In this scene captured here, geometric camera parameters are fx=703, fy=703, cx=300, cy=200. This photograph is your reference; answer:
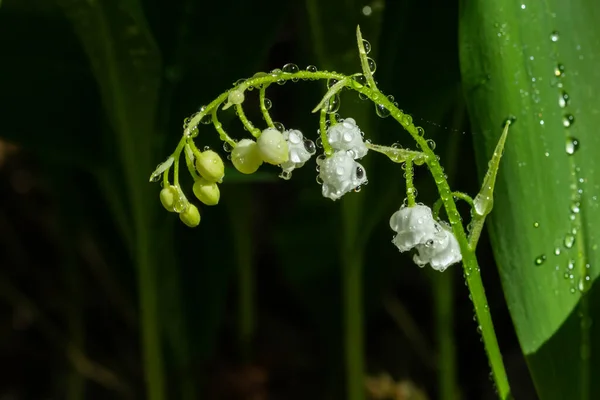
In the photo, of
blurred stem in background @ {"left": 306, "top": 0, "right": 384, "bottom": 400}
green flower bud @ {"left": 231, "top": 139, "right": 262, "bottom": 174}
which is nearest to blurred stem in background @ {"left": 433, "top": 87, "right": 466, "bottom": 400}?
blurred stem in background @ {"left": 306, "top": 0, "right": 384, "bottom": 400}

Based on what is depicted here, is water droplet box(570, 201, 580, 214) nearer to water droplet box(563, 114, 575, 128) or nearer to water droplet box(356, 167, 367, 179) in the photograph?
water droplet box(563, 114, 575, 128)

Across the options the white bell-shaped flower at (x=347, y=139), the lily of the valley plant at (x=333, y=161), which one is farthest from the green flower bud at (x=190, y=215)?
the white bell-shaped flower at (x=347, y=139)

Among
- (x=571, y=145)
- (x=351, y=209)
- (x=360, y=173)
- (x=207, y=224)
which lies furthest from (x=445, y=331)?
(x=360, y=173)

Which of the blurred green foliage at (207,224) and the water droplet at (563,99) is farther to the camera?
the blurred green foliage at (207,224)

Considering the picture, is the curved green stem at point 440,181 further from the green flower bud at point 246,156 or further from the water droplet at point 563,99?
the water droplet at point 563,99

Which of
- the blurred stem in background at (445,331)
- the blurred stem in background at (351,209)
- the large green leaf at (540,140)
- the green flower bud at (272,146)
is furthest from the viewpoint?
the blurred stem in background at (445,331)

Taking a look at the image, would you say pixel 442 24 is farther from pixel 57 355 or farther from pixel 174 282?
pixel 57 355
